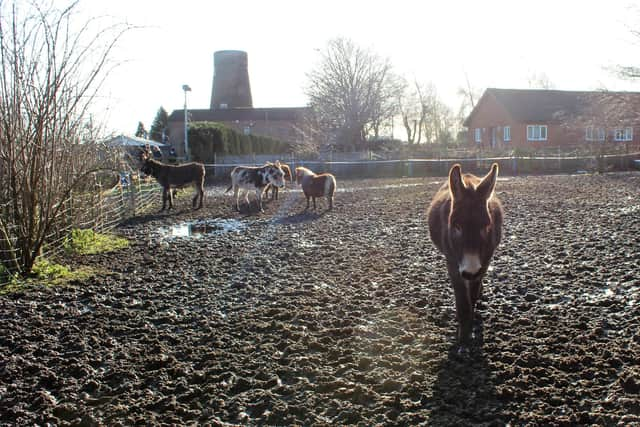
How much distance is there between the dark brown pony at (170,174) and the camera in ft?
49.9

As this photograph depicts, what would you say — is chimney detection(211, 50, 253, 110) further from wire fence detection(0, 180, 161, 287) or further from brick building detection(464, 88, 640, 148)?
wire fence detection(0, 180, 161, 287)

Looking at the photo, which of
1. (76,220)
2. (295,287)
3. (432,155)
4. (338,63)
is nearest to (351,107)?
(338,63)

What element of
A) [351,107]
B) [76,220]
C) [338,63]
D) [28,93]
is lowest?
[76,220]

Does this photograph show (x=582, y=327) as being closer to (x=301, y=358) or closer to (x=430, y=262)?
(x=301, y=358)

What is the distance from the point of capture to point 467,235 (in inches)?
137

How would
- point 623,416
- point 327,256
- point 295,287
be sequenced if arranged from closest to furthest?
point 623,416, point 295,287, point 327,256

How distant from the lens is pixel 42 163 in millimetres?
6629

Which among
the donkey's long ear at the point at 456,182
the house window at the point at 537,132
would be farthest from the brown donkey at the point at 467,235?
the house window at the point at 537,132

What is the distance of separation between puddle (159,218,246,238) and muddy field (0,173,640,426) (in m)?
2.29

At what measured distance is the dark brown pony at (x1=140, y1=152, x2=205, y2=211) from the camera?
15211mm

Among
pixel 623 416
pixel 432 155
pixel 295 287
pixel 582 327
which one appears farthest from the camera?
pixel 432 155

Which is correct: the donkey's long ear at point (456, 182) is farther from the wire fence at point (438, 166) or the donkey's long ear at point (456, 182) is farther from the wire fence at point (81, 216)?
the wire fence at point (438, 166)

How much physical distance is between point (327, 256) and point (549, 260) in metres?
3.16

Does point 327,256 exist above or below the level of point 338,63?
below
